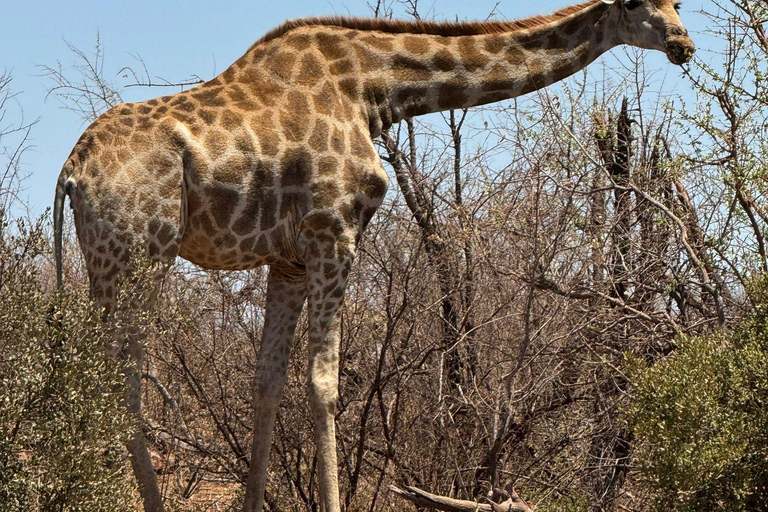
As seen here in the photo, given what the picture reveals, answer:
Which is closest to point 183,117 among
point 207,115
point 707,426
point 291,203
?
point 207,115

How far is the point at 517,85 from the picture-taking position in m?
6.70

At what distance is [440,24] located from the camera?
6777mm

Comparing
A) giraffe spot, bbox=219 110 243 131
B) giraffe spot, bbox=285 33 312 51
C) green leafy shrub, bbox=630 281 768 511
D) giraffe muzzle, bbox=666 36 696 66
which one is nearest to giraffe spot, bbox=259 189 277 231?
giraffe spot, bbox=219 110 243 131

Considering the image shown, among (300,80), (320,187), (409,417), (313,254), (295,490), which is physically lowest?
(295,490)

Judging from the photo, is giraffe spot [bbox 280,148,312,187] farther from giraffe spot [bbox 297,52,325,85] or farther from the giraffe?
giraffe spot [bbox 297,52,325,85]

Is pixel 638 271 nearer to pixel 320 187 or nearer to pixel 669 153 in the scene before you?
pixel 669 153

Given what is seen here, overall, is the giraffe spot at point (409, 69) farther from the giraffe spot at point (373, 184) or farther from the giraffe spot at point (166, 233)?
the giraffe spot at point (166, 233)

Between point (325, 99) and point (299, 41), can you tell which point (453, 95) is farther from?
point (299, 41)

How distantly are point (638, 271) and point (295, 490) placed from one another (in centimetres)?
305

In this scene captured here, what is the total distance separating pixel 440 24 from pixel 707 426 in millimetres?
3096

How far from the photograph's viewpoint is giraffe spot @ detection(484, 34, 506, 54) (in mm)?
6684

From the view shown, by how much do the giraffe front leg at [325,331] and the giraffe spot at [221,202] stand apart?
51 centimetres

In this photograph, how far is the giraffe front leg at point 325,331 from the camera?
6.05m

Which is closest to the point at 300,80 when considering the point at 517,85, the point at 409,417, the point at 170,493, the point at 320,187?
the point at 320,187
